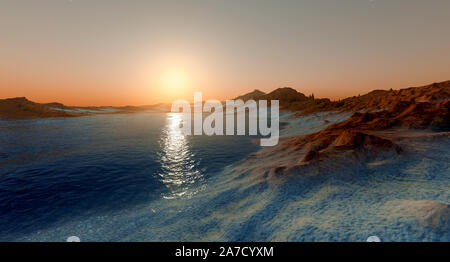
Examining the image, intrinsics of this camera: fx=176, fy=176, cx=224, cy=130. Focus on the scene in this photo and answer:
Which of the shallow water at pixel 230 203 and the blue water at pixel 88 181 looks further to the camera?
the blue water at pixel 88 181

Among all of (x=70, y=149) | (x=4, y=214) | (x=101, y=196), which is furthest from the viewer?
(x=70, y=149)

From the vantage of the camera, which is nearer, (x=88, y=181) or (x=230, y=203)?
(x=230, y=203)

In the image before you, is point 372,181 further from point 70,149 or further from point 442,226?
point 70,149

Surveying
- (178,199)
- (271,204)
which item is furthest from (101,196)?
(271,204)

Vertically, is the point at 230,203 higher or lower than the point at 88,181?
higher

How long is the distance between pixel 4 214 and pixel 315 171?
60.3 feet

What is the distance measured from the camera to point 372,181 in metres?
9.29

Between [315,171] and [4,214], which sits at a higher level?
[315,171]

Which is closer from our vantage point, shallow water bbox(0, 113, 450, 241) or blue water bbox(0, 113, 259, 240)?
shallow water bbox(0, 113, 450, 241)

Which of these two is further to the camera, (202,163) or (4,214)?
(202,163)
